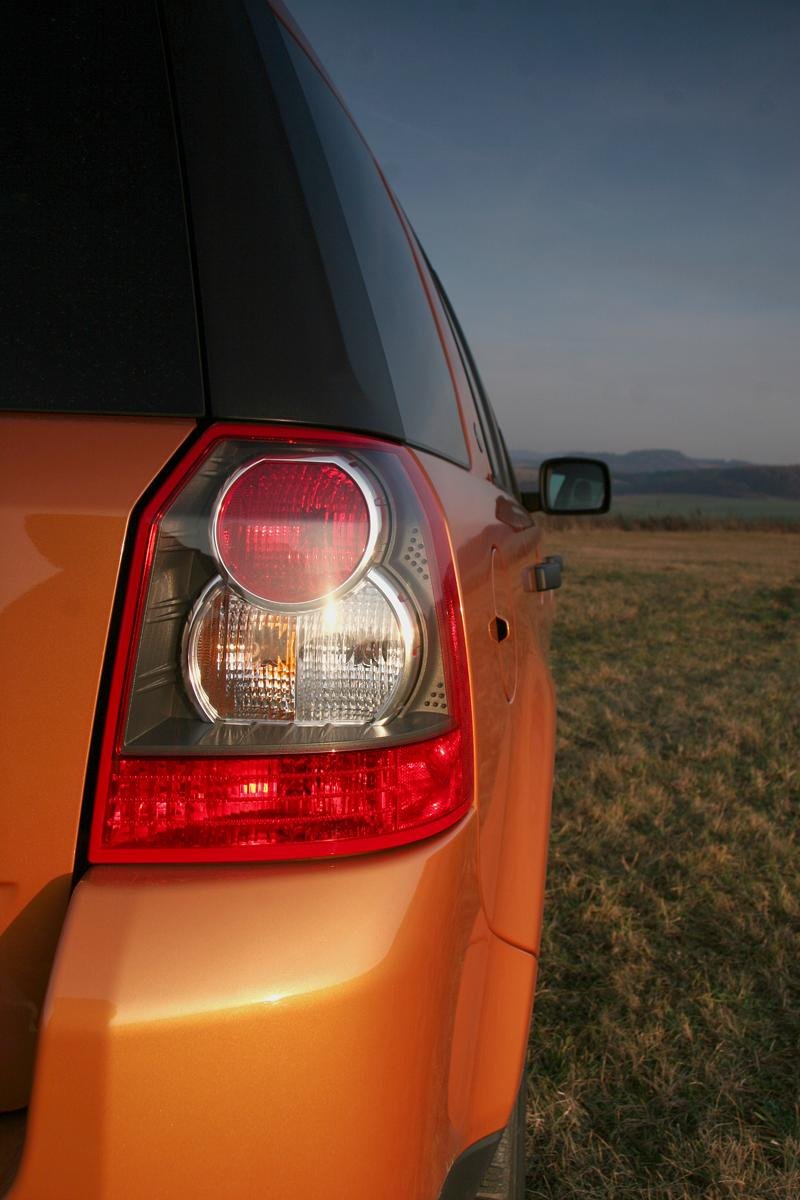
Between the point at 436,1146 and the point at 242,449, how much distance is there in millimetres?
732

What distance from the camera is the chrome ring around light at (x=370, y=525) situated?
0.84 meters

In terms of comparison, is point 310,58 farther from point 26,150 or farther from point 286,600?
point 286,600

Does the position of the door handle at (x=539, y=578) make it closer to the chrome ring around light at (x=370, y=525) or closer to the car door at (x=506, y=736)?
the car door at (x=506, y=736)

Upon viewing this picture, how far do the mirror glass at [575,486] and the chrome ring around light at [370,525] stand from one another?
2.48 meters

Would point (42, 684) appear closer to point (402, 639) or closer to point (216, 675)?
point (216, 675)

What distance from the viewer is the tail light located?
82cm

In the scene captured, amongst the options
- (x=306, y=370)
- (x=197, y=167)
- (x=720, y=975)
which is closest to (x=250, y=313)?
(x=306, y=370)

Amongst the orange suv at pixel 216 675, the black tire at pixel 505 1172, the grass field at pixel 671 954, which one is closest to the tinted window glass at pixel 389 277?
the orange suv at pixel 216 675

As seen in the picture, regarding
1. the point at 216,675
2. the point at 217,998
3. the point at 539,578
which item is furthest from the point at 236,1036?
the point at 539,578

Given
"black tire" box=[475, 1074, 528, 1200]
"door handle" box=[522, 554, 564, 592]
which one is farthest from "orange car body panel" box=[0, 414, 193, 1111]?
"door handle" box=[522, 554, 564, 592]

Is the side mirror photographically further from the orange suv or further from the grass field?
the orange suv

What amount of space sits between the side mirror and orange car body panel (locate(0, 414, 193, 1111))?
2.62 meters

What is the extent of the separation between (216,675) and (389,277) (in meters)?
0.65

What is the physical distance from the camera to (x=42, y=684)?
799 millimetres
